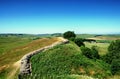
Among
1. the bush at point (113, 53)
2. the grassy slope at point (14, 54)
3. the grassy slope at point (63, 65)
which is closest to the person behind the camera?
the grassy slope at point (63, 65)

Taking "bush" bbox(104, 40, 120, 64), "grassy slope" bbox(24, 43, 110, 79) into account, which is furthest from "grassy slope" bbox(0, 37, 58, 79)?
"bush" bbox(104, 40, 120, 64)

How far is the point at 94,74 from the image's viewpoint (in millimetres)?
30812

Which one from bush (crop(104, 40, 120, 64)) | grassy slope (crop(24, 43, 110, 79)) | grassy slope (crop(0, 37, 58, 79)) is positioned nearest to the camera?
grassy slope (crop(24, 43, 110, 79))

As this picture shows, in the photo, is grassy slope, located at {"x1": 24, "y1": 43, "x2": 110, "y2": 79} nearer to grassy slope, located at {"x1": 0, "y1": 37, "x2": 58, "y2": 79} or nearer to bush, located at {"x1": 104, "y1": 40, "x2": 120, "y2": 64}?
grassy slope, located at {"x1": 0, "y1": 37, "x2": 58, "y2": 79}

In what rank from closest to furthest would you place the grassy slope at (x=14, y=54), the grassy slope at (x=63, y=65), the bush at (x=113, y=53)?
the grassy slope at (x=63, y=65)
the grassy slope at (x=14, y=54)
the bush at (x=113, y=53)

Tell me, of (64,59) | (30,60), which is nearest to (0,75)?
(30,60)

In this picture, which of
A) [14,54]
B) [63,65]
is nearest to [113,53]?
[63,65]

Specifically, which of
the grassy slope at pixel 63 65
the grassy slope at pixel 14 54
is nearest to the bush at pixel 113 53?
the grassy slope at pixel 63 65

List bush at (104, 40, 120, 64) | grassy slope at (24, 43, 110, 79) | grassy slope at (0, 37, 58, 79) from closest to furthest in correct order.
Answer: grassy slope at (24, 43, 110, 79), grassy slope at (0, 37, 58, 79), bush at (104, 40, 120, 64)

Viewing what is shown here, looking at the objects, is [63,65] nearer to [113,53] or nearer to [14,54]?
[14,54]

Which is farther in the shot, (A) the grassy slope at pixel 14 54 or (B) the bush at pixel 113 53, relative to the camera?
(B) the bush at pixel 113 53

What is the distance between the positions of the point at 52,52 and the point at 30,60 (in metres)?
5.40

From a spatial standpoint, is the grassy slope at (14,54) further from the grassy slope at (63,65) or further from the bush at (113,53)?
the bush at (113,53)

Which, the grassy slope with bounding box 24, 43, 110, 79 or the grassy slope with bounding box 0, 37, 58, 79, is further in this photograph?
the grassy slope with bounding box 0, 37, 58, 79
